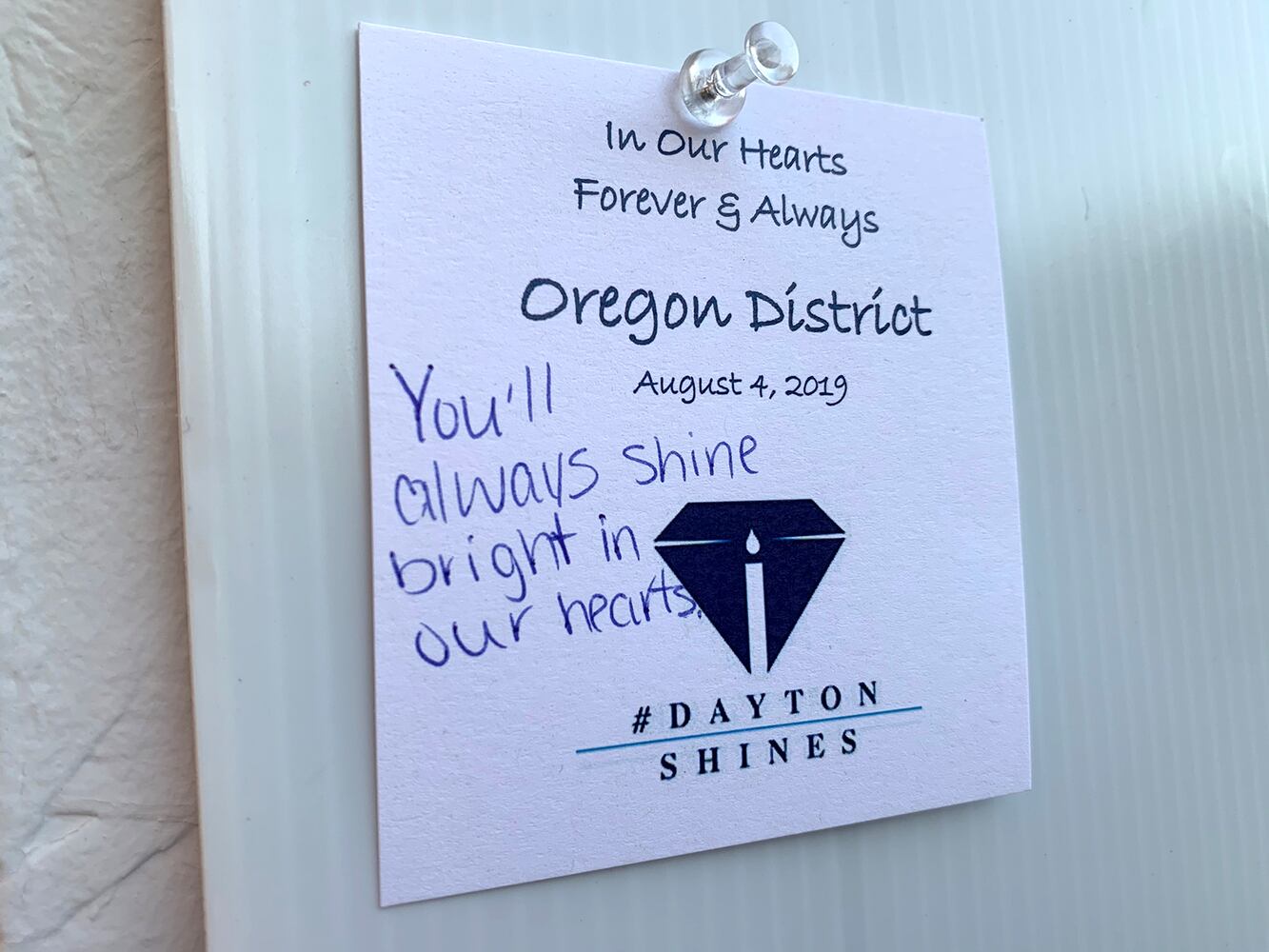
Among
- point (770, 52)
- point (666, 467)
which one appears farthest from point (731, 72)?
point (666, 467)

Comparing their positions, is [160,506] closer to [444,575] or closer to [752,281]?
[444,575]

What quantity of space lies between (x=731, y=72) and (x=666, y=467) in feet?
0.73

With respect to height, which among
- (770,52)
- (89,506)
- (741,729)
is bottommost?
(741,729)

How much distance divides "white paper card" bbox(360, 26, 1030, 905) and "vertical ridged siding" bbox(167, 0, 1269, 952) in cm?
2

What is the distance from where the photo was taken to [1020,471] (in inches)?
25.0

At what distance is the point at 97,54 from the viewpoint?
0.47 meters

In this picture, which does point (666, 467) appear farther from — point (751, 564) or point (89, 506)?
point (89, 506)

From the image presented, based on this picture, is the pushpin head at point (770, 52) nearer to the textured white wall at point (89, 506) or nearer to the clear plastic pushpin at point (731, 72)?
the clear plastic pushpin at point (731, 72)

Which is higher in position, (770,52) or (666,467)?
(770,52)

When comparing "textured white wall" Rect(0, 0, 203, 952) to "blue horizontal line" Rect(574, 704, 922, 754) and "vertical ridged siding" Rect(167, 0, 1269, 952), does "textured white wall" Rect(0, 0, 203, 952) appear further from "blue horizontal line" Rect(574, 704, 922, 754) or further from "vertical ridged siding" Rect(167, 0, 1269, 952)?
"blue horizontal line" Rect(574, 704, 922, 754)

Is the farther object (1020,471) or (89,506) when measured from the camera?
(1020,471)

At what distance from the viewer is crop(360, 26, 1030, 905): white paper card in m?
0.48

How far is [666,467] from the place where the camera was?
528 mm

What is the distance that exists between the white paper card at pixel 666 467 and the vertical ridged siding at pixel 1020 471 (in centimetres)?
2
